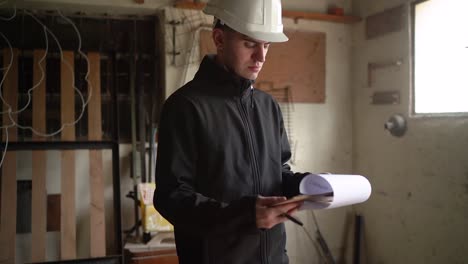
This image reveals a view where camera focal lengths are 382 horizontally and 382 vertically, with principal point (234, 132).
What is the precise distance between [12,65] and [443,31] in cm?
259

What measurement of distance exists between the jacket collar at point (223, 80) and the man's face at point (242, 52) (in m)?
0.02

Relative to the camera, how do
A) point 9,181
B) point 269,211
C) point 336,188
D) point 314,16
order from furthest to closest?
point 314,16, point 9,181, point 336,188, point 269,211

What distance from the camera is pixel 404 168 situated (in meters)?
2.54

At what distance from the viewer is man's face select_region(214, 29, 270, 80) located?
1.11 metres

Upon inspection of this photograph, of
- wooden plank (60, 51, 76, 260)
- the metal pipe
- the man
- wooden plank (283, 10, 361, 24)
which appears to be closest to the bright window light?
wooden plank (283, 10, 361, 24)

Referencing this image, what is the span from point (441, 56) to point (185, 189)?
1.98 metres

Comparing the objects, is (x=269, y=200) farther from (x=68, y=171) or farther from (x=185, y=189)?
(x=68, y=171)

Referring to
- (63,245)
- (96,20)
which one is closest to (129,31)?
(96,20)

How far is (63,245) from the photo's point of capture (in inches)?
87.8

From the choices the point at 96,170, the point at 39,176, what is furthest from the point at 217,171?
the point at 39,176

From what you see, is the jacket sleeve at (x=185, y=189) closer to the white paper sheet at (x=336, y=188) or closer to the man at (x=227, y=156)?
the man at (x=227, y=156)

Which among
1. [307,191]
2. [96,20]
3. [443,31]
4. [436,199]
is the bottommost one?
[436,199]

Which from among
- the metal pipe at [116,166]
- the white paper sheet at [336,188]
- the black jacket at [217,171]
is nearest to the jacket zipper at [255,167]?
the black jacket at [217,171]

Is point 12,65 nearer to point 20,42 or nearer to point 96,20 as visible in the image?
point 20,42
